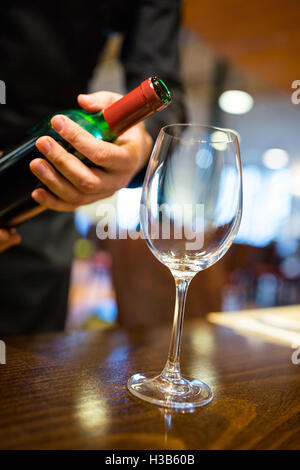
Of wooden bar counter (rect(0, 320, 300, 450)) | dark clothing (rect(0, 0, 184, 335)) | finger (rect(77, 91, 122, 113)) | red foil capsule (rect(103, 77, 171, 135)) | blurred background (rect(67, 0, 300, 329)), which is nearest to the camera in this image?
wooden bar counter (rect(0, 320, 300, 450))

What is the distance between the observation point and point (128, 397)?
0.34 metres

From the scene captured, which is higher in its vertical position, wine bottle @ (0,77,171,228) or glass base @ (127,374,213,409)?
wine bottle @ (0,77,171,228)

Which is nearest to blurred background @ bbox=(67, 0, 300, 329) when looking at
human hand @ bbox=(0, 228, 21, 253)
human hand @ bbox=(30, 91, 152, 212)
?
human hand @ bbox=(30, 91, 152, 212)

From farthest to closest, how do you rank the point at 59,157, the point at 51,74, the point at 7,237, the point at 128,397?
the point at 51,74 → the point at 7,237 → the point at 59,157 → the point at 128,397

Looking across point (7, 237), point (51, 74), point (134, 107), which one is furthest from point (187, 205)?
point (51, 74)

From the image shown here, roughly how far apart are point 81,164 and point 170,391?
0.25 metres

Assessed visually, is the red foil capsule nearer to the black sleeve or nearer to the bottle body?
the bottle body

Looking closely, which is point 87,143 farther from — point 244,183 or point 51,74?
point 51,74

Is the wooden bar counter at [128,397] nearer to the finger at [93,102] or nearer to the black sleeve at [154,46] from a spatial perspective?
the finger at [93,102]

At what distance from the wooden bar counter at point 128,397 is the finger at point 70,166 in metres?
0.19

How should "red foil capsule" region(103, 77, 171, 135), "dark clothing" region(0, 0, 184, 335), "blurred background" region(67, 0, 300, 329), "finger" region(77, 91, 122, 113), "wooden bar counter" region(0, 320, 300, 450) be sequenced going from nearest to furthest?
"wooden bar counter" region(0, 320, 300, 450) → "red foil capsule" region(103, 77, 171, 135) → "finger" region(77, 91, 122, 113) → "dark clothing" region(0, 0, 184, 335) → "blurred background" region(67, 0, 300, 329)

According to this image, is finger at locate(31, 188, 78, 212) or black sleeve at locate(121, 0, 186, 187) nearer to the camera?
finger at locate(31, 188, 78, 212)

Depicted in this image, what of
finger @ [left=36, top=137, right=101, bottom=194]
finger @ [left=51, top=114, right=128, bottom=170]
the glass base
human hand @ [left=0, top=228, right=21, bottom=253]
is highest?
finger @ [left=51, top=114, right=128, bottom=170]

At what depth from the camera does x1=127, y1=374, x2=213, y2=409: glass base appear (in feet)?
1.09
